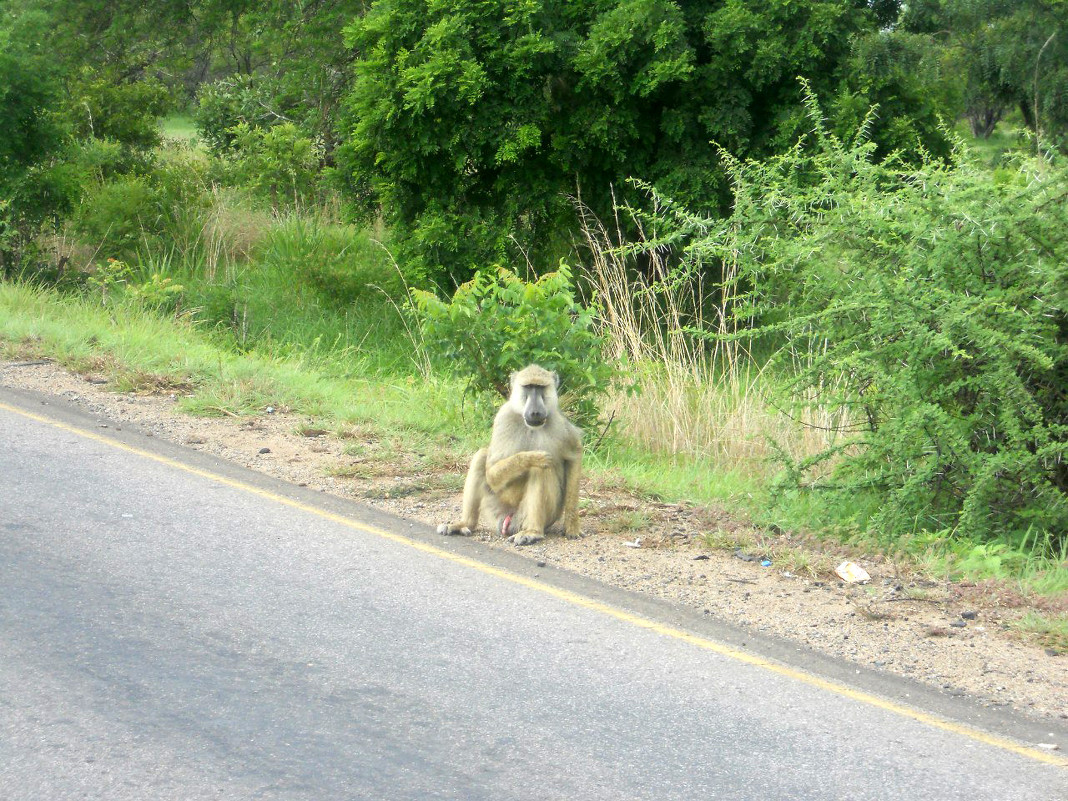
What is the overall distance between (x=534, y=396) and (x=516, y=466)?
1.28 ft

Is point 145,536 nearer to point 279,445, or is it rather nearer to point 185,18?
point 279,445

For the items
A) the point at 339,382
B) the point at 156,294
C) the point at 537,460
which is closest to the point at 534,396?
the point at 537,460

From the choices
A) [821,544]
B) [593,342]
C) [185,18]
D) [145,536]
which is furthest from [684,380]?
[185,18]

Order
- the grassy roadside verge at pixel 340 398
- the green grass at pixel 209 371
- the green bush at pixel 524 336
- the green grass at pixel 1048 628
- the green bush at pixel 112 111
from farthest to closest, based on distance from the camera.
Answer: the green bush at pixel 112 111 → the green grass at pixel 209 371 → the green bush at pixel 524 336 → the grassy roadside verge at pixel 340 398 → the green grass at pixel 1048 628

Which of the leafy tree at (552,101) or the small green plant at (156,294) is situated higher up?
the leafy tree at (552,101)

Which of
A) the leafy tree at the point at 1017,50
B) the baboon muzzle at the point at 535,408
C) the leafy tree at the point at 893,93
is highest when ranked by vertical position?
the leafy tree at the point at 1017,50

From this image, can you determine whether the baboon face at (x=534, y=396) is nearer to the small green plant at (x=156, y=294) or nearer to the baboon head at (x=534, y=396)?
the baboon head at (x=534, y=396)

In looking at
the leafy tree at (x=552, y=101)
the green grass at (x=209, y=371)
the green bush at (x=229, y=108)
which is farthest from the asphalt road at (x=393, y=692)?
the green bush at (x=229, y=108)

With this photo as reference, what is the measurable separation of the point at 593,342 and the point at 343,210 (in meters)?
Answer: 8.66

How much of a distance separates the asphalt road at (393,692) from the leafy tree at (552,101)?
804 cm

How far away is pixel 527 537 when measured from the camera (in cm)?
638

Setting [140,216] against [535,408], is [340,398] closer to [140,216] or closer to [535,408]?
[535,408]

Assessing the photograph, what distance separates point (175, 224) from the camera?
54.5 feet

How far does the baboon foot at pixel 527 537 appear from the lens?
20.9ft
